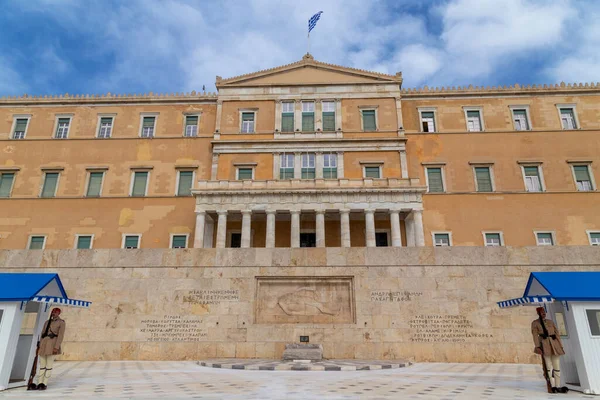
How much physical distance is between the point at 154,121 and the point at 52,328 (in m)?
27.4

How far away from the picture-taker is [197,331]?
544 inches

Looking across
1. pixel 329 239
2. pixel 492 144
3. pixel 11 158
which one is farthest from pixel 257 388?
pixel 11 158

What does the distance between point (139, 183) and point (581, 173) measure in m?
33.5

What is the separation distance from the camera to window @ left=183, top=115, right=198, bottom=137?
108 feet

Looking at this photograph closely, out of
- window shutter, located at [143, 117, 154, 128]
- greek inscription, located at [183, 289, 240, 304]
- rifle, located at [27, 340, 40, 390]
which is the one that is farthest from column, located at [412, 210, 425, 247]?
rifle, located at [27, 340, 40, 390]

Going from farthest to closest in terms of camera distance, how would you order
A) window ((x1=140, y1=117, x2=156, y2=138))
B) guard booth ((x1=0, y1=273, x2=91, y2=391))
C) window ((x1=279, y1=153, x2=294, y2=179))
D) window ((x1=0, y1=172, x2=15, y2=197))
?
window ((x1=140, y1=117, x2=156, y2=138)) < window ((x1=0, y1=172, x2=15, y2=197)) < window ((x1=279, y1=153, x2=294, y2=179)) < guard booth ((x1=0, y1=273, x2=91, y2=391))

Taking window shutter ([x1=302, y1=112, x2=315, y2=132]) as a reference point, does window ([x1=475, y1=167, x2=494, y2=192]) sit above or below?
below

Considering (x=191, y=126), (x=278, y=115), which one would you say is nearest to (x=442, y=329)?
(x=278, y=115)

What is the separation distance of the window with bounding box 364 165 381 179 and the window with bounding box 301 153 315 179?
4021mm

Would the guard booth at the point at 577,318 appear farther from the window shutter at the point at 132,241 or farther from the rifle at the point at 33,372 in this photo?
the window shutter at the point at 132,241

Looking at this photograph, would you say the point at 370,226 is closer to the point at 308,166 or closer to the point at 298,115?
the point at 308,166

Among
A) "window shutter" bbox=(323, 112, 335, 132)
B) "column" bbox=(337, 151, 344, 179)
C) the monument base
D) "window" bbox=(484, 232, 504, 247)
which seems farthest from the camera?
"window shutter" bbox=(323, 112, 335, 132)

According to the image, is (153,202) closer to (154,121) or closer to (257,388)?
(154,121)

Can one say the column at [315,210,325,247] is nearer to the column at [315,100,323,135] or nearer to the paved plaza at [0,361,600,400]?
the column at [315,100,323,135]
